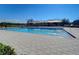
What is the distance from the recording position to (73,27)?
793 centimetres

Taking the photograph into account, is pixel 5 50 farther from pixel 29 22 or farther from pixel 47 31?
pixel 47 31

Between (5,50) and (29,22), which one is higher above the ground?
(29,22)

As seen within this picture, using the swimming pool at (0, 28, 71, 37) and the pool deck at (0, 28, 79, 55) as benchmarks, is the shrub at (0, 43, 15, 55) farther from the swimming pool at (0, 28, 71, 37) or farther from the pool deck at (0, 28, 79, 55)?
the swimming pool at (0, 28, 71, 37)

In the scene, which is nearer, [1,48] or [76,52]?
[1,48]

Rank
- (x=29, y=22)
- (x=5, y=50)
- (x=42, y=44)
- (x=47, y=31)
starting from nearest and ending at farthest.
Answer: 1. (x=5, y=50)
2. (x=42, y=44)
3. (x=29, y=22)
4. (x=47, y=31)

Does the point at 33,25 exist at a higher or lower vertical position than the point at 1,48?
higher

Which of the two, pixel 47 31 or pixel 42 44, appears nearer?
pixel 42 44

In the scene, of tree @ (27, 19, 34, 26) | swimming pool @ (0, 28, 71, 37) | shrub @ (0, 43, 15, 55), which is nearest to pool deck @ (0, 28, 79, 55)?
swimming pool @ (0, 28, 71, 37)

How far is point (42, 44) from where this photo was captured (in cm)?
762

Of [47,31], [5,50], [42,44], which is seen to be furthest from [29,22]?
[5,50]

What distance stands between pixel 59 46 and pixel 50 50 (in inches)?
13.0
